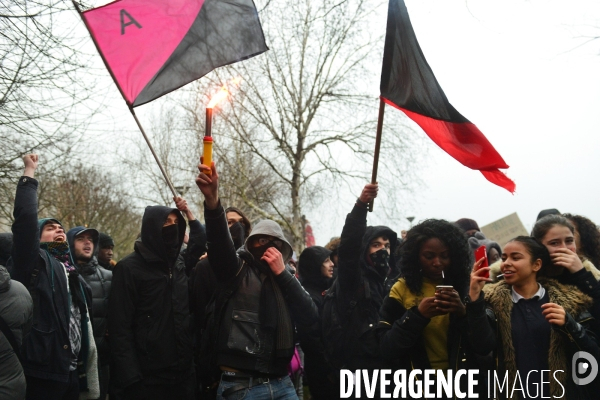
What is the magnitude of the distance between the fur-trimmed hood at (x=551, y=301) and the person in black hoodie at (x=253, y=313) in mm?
1261

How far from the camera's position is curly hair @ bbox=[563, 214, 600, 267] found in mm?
5039

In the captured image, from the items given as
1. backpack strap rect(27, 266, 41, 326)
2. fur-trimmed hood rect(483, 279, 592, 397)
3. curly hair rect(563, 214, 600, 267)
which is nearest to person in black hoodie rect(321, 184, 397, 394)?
fur-trimmed hood rect(483, 279, 592, 397)

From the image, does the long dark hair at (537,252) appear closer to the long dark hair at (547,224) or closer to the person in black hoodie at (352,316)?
the long dark hair at (547,224)

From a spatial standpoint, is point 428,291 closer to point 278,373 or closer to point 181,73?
point 278,373

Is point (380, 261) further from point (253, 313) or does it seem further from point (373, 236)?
point (253, 313)

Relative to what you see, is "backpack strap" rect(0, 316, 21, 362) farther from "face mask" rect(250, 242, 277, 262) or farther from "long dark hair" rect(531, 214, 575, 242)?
"long dark hair" rect(531, 214, 575, 242)

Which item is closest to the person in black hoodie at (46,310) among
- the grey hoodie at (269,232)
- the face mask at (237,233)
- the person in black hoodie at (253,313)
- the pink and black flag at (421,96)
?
the person in black hoodie at (253,313)

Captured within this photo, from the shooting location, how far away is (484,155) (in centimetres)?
412

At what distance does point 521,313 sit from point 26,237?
134 inches

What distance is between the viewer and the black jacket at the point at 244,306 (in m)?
3.68

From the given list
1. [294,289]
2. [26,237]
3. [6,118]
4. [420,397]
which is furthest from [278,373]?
[6,118]

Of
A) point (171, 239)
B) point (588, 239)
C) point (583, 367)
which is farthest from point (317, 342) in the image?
point (588, 239)

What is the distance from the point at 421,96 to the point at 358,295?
62.3 inches

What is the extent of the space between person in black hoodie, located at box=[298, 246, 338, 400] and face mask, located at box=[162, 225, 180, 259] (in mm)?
1242
